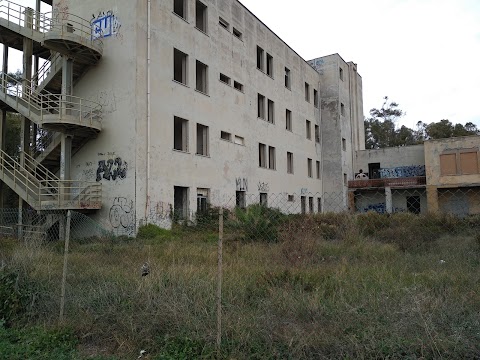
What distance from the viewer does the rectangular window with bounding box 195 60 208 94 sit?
21.5 metres

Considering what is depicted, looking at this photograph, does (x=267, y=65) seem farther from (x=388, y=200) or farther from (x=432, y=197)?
(x=432, y=197)

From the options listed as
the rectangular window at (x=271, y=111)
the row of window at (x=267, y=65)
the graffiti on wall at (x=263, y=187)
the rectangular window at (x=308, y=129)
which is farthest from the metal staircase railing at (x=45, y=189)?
the rectangular window at (x=308, y=129)

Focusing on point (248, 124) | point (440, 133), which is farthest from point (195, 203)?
point (440, 133)

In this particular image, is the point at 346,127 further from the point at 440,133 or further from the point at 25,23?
the point at 25,23

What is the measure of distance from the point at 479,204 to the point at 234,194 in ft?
62.1

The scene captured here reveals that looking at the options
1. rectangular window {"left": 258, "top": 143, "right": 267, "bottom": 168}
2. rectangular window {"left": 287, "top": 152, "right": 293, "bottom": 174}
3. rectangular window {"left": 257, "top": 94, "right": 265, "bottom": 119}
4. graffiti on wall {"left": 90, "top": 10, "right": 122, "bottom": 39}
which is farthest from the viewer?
rectangular window {"left": 287, "top": 152, "right": 293, "bottom": 174}

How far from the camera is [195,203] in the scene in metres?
19.7

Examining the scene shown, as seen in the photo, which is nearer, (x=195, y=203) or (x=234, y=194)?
(x=195, y=203)

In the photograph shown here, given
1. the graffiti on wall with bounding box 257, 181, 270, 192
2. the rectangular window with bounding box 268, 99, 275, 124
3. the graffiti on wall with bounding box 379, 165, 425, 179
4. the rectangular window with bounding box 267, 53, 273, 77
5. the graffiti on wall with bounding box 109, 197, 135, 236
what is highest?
the rectangular window with bounding box 267, 53, 273, 77

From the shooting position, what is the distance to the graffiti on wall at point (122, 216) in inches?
643

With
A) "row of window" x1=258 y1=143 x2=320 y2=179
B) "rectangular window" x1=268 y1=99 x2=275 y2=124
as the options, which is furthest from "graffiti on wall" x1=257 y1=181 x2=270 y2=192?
"rectangular window" x1=268 y1=99 x2=275 y2=124

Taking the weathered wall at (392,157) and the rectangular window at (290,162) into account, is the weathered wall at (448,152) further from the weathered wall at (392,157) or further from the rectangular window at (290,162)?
the rectangular window at (290,162)

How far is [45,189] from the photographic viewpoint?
626 inches

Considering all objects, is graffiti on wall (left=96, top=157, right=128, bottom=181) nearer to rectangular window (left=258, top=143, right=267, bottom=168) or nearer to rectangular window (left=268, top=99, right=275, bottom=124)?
rectangular window (left=258, top=143, right=267, bottom=168)
